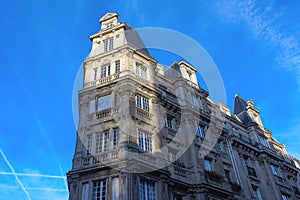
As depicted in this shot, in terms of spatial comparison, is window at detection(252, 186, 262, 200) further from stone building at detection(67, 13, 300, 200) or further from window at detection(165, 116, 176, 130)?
window at detection(165, 116, 176, 130)

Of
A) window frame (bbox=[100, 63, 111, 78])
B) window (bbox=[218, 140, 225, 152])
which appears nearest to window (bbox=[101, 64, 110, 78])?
window frame (bbox=[100, 63, 111, 78])

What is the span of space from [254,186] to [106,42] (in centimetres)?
2107

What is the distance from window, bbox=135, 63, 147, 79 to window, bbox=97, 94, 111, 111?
Answer: 3947 millimetres

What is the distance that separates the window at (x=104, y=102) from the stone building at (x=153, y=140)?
0.33 feet

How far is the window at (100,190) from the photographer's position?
1806 centimetres

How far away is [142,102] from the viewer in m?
24.0

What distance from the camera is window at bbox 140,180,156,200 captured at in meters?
18.3

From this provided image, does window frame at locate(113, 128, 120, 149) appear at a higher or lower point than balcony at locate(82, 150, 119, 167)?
higher

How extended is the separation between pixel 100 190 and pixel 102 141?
12.7 feet

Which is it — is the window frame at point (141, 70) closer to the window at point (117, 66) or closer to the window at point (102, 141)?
the window at point (117, 66)

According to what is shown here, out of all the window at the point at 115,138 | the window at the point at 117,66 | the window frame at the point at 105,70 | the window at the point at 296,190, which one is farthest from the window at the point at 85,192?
the window at the point at 296,190

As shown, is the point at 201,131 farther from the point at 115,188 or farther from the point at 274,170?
the point at 274,170

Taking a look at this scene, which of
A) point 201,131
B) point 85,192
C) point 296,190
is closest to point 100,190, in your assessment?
point 85,192

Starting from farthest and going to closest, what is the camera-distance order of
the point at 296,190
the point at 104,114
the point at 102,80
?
the point at 296,190
the point at 102,80
the point at 104,114
